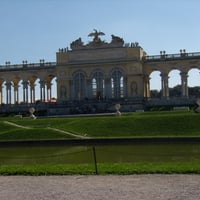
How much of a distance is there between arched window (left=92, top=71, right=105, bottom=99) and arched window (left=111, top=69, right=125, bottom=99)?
1807mm

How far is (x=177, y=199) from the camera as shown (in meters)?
11.0

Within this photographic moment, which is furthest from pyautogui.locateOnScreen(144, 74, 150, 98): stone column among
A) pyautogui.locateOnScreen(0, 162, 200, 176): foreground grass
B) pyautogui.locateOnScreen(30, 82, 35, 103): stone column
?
pyautogui.locateOnScreen(0, 162, 200, 176): foreground grass

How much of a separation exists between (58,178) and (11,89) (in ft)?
241

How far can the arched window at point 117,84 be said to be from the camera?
7838 centimetres

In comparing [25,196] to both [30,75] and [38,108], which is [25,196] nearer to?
[38,108]

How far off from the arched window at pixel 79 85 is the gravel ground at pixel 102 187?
211 feet

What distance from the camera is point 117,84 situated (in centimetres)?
7875

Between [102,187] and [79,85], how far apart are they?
6754cm

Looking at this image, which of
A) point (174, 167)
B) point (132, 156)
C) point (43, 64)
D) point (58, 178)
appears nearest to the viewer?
point (58, 178)

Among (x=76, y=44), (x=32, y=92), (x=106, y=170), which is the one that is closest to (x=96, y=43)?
(x=76, y=44)

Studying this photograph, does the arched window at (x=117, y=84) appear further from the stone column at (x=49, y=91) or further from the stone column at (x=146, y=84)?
the stone column at (x=49, y=91)

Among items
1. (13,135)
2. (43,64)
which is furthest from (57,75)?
(13,135)

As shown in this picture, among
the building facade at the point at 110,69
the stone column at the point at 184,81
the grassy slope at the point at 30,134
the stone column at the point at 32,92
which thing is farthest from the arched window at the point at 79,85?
the grassy slope at the point at 30,134

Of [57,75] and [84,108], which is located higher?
[57,75]
